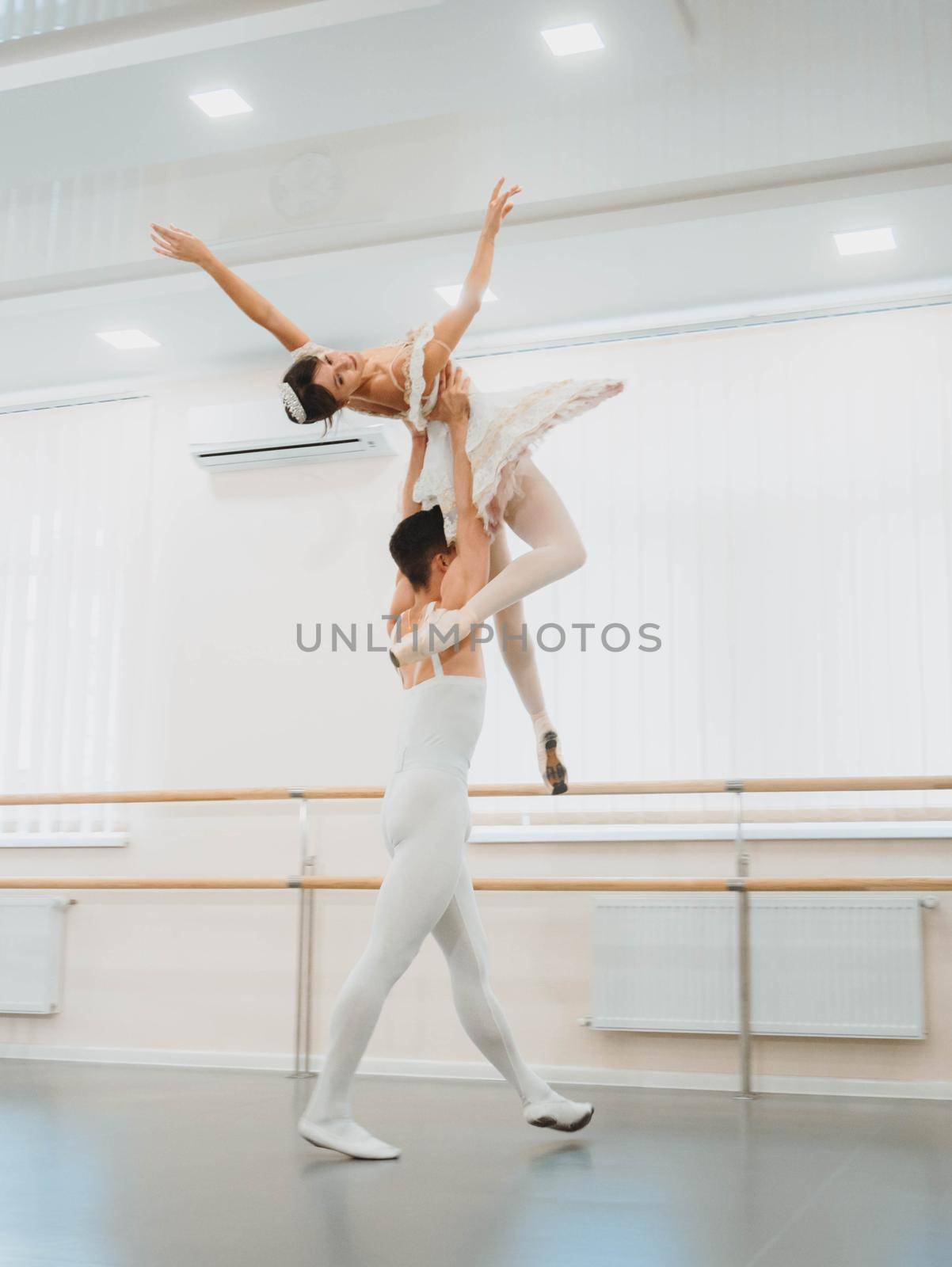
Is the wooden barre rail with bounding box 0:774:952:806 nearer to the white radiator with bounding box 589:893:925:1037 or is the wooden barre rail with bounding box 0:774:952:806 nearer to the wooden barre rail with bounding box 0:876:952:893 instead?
the wooden barre rail with bounding box 0:876:952:893

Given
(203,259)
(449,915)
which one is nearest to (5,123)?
(203,259)

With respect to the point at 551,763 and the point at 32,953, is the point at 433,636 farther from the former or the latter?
the point at 32,953

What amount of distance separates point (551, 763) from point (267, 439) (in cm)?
280

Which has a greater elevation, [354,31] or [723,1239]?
[354,31]

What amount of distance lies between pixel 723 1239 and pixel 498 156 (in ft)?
9.79

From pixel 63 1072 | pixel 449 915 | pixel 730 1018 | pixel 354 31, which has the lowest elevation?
pixel 63 1072

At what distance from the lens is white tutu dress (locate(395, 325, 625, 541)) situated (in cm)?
247

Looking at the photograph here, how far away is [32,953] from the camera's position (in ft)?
16.7

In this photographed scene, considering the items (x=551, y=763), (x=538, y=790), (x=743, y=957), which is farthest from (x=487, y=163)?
A: (x=743, y=957)

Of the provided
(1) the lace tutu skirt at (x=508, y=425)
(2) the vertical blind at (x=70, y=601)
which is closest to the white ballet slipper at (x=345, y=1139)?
(1) the lace tutu skirt at (x=508, y=425)

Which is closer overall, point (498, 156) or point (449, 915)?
point (449, 915)

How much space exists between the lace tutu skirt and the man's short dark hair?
0.08 metres

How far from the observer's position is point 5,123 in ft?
12.3

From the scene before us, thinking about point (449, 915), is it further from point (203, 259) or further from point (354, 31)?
point (354, 31)
